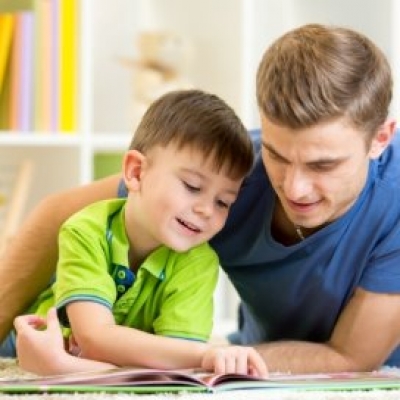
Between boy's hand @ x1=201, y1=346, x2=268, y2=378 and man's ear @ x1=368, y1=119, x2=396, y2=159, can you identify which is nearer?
boy's hand @ x1=201, y1=346, x2=268, y2=378

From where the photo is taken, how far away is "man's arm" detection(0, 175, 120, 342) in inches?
71.4

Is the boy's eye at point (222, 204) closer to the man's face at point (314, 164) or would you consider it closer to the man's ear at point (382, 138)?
the man's face at point (314, 164)

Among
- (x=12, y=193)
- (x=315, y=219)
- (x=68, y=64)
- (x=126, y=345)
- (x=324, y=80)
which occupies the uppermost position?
(x=324, y=80)

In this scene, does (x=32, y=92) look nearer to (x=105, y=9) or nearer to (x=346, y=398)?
(x=105, y=9)

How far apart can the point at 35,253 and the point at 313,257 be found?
48cm

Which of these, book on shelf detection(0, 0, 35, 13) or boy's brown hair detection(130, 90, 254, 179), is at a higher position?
book on shelf detection(0, 0, 35, 13)

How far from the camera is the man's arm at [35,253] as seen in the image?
71.4 inches

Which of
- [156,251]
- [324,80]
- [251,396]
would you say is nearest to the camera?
[251,396]

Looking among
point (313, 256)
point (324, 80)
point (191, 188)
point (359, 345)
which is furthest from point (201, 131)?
point (359, 345)

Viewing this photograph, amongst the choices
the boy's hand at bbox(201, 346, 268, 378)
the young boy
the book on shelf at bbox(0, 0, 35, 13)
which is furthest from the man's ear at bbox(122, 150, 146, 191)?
the book on shelf at bbox(0, 0, 35, 13)

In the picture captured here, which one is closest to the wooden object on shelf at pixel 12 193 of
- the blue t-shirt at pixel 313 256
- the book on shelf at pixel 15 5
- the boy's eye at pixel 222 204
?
the book on shelf at pixel 15 5

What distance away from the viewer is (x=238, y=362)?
136 centimetres

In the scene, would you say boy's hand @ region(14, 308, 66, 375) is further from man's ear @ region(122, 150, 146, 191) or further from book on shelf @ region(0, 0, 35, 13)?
book on shelf @ region(0, 0, 35, 13)

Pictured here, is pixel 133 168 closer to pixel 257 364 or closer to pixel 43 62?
pixel 257 364
